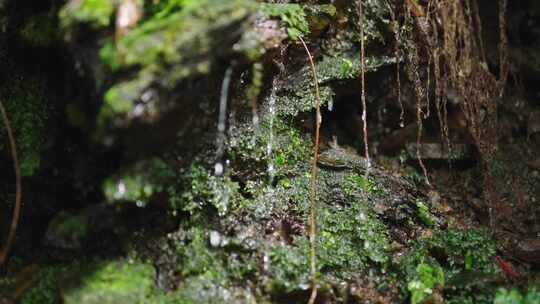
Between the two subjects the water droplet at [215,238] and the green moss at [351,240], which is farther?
the green moss at [351,240]

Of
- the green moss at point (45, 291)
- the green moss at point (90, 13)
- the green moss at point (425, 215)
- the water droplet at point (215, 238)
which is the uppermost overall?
the green moss at point (90, 13)

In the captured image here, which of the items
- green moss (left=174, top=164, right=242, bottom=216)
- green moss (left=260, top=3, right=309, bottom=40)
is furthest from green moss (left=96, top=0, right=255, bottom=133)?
green moss (left=174, top=164, right=242, bottom=216)

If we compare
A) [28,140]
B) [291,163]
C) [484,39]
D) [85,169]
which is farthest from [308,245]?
[484,39]

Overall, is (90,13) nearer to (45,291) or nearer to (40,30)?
(40,30)

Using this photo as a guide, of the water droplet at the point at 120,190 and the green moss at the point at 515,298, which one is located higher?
the water droplet at the point at 120,190

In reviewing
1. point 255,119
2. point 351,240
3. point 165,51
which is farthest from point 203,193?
point 351,240

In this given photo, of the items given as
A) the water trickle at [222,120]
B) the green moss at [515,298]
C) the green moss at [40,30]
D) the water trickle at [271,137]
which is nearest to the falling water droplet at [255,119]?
the water trickle at [271,137]

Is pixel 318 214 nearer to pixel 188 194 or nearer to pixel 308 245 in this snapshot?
pixel 308 245

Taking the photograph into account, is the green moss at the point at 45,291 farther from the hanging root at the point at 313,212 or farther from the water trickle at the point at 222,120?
the hanging root at the point at 313,212
